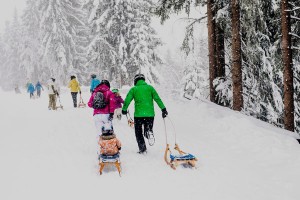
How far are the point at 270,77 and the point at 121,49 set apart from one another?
54.6 feet

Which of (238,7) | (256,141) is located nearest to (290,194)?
(256,141)

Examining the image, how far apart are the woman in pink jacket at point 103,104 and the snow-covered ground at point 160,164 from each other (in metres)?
1.03

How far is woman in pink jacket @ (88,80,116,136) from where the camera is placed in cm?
804

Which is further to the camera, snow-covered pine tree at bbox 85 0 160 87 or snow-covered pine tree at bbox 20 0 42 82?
snow-covered pine tree at bbox 20 0 42 82

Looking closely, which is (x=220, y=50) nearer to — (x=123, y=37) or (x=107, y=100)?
(x=107, y=100)

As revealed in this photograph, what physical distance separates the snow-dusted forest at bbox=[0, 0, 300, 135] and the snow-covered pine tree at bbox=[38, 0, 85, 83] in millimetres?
119

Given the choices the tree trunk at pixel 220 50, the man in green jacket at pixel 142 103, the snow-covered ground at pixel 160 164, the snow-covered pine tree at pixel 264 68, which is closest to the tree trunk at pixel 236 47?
the snow-covered ground at pixel 160 164

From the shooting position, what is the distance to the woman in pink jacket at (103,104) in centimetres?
804

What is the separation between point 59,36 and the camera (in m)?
40.6

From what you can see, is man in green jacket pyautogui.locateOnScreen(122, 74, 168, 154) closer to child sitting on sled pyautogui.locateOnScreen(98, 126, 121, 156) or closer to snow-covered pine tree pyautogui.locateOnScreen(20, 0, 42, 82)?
child sitting on sled pyautogui.locateOnScreen(98, 126, 121, 156)

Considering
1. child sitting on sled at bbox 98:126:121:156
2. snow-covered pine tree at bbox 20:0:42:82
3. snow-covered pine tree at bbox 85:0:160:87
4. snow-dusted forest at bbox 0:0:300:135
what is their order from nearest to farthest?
child sitting on sled at bbox 98:126:121:156 < snow-dusted forest at bbox 0:0:300:135 < snow-covered pine tree at bbox 85:0:160:87 < snow-covered pine tree at bbox 20:0:42:82

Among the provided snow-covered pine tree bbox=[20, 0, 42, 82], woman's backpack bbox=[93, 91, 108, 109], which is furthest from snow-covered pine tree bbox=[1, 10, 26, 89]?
woman's backpack bbox=[93, 91, 108, 109]

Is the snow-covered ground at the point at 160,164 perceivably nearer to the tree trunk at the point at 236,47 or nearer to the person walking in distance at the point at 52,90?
the tree trunk at the point at 236,47

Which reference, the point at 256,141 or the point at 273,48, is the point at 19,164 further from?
the point at 273,48
